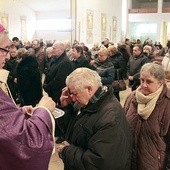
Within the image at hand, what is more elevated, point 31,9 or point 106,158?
point 31,9

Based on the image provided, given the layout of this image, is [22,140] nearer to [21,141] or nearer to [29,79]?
[21,141]

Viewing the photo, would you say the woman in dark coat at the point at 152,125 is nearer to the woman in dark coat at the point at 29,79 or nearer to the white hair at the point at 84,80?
the white hair at the point at 84,80

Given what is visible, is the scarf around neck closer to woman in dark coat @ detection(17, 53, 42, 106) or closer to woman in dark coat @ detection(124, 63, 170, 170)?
woman in dark coat @ detection(124, 63, 170, 170)

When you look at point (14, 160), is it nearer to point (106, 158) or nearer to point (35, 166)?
point (35, 166)

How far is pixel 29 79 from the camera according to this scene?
5.66 metres

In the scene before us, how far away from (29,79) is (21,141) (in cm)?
424

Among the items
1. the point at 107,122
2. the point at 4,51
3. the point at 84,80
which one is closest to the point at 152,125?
the point at 107,122

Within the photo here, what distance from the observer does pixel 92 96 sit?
7.86 ft

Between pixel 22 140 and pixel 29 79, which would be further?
pixel 29 79

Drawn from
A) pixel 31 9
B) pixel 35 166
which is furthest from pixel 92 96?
pixel 31 9

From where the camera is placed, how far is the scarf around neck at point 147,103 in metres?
2.67

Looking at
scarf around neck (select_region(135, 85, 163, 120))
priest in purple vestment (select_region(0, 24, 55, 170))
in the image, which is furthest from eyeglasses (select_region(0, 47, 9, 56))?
scarf around neck (select_region(135, 85, 163, 120))

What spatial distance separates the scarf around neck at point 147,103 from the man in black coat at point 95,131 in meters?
0.32

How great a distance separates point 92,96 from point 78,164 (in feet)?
1.56
